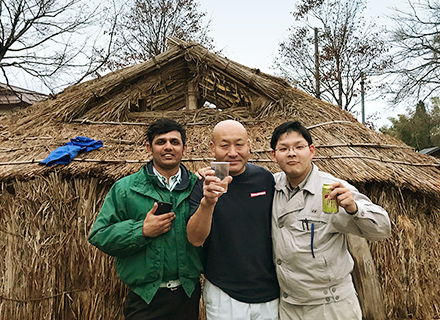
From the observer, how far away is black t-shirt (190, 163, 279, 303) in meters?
1.87

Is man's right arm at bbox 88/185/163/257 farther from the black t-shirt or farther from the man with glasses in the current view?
the man with glasses

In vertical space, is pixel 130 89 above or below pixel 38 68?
below

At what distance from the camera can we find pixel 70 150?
3.73m

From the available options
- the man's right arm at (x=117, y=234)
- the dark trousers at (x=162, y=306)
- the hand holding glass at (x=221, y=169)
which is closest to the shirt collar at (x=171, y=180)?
the man's right arm at (x=117, y=234)

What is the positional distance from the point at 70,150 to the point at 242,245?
8.96 feet

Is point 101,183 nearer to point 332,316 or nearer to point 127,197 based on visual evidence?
point 127,197

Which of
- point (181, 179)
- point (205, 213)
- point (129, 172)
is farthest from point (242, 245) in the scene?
point (129, 172)

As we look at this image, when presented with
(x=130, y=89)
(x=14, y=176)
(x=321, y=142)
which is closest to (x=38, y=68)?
(x=130, y=89)

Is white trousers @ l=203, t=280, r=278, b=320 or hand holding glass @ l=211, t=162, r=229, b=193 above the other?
hand holding glass @ l=211, t=162, r=229, b=193

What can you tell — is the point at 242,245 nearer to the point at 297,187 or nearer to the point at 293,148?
the point at 297,187

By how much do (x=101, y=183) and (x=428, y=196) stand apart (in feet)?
13.7

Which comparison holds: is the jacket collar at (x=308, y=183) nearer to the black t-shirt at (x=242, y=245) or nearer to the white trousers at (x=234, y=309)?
the black t-shirt at (x=242, y=245)

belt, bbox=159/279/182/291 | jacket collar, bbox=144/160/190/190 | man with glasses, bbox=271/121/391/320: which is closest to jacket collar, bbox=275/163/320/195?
man with glasses, bbox=271/121/391/320

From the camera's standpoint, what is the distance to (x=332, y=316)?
1789 mm
